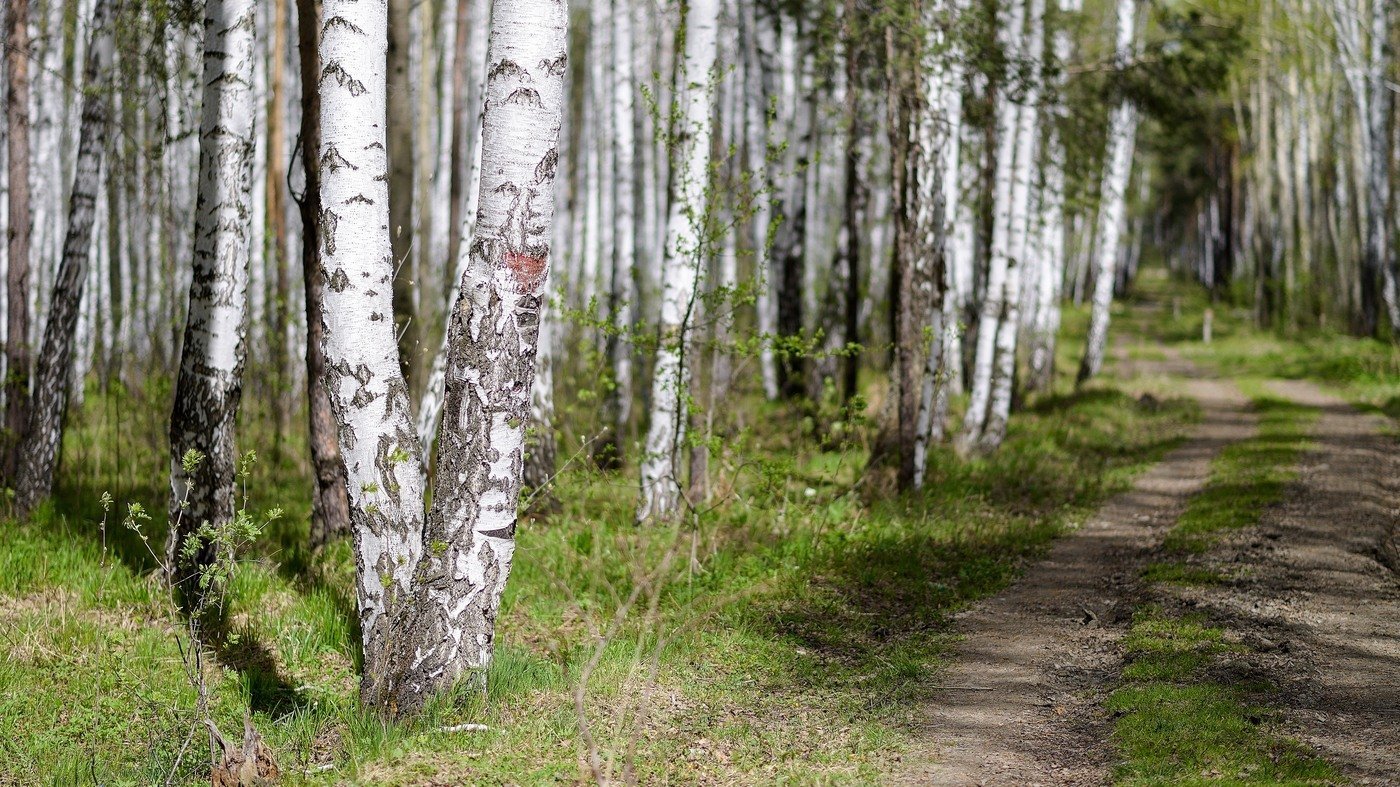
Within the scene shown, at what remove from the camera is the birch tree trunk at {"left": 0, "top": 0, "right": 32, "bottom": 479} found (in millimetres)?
8430

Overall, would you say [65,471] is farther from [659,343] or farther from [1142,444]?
[1142,444]

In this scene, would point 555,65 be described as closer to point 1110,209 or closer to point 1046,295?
point 1046,295

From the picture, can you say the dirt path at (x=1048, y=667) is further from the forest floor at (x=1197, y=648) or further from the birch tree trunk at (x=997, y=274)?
the birch tree trunk at (x=997, y=274)

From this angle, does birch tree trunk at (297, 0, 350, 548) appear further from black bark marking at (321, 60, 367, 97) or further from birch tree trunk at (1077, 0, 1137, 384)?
birch tree trunk at (1077, 0, 1137, 384)

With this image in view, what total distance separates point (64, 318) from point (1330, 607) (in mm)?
9011

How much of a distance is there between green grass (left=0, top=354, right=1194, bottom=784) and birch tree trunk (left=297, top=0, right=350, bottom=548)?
342mm

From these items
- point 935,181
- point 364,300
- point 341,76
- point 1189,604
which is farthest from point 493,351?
point 935,181

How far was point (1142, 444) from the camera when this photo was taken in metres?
13.1

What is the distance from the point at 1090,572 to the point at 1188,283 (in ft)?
181

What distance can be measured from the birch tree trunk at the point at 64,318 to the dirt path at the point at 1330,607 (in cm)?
825

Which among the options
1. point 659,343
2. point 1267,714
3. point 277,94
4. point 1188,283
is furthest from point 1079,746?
point 1188,283

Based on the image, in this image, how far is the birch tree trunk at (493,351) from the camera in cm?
464

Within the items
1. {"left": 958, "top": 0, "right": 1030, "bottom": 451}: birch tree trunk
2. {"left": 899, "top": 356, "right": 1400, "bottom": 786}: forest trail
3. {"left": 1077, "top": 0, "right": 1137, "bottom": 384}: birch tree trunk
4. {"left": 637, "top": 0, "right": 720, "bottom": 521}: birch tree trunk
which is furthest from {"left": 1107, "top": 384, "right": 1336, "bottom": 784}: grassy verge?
{"left": 1077, "top": 0, "right": 1137, "bottom": 384}: birch tree trunk

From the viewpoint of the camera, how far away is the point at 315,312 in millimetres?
7285
